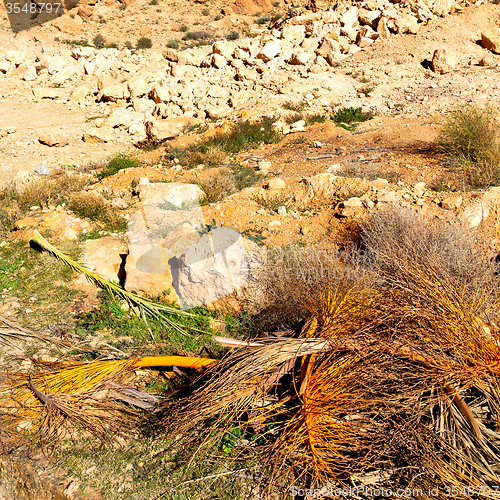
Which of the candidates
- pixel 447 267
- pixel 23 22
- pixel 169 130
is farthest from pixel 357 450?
pixel 23 22

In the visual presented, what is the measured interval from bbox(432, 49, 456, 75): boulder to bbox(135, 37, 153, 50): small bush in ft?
40.1

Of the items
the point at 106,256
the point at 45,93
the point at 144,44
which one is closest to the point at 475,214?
the point at 106,256

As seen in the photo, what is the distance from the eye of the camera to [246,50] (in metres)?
11.7

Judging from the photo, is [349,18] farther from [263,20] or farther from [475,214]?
[475,214]

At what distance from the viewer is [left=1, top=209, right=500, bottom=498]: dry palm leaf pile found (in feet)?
6.02

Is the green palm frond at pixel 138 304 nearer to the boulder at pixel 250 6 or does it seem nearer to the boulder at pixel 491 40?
the boulder at pixel 491 40

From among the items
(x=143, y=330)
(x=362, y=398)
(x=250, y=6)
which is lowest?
(x=143, y=330)

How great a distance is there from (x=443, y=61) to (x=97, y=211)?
409 inches

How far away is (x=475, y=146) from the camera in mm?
5031

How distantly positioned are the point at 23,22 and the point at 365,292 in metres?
19.9

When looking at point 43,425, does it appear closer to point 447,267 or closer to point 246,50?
point 447,267

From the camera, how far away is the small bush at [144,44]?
16.5 m

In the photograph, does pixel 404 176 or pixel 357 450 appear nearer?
pixel 357 450

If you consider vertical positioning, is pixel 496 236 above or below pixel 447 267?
below
